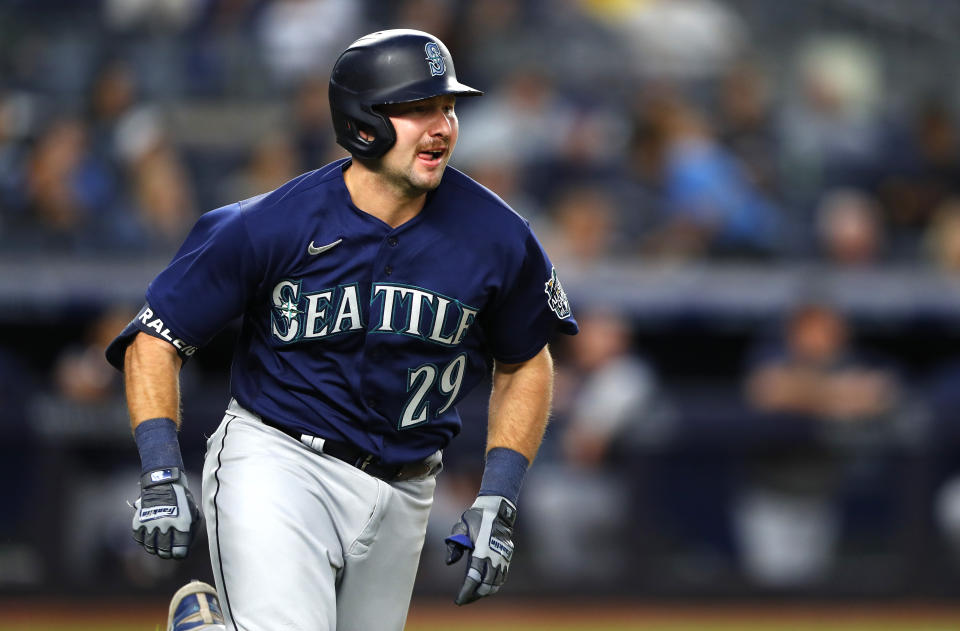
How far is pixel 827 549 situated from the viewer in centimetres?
789

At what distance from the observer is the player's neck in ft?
11.8

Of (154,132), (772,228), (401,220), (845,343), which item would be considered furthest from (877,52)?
(401,220)

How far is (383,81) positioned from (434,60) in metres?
0.14

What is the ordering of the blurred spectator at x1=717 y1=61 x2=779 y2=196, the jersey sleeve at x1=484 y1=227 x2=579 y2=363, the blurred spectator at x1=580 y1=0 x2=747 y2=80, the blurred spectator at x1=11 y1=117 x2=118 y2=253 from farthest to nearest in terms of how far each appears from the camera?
the blurred spectator at x1=580 y1=0 x2=747 y2=80 → the blurred spectator at x1=717 y1=61 x2=779 y2=196 → the blurred spectator at x1=11 y1=117 x2=118 y2=253 → the jersey sleeve at x1=484 y1=227 x2=579 y2=363

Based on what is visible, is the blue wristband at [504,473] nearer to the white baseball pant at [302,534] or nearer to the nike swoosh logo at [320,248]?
the white baseball pant at [302,534]

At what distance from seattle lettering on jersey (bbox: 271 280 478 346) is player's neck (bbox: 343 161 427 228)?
0.60ft

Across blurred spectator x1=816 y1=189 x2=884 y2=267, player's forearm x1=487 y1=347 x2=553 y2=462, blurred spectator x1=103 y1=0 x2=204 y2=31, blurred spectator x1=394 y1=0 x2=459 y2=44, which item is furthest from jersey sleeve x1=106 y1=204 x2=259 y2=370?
blurred spectator x1=103 y1=0 x2=204 y2=31

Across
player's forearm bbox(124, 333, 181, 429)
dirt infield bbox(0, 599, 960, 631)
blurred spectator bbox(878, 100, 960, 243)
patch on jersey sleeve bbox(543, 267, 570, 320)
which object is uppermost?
patch on jersey sleeve bbox(543, 267, 570, 320)

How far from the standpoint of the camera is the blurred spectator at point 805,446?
7797mm

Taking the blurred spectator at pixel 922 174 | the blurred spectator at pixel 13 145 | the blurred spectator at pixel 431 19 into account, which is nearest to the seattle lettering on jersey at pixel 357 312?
the blurred spectator at pixel 13 145

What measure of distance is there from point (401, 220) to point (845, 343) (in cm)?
537

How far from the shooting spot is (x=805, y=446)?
7.81m

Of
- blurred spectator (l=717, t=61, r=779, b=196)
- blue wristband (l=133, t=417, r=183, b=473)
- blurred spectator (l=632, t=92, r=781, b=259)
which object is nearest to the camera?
blue wristband (l=133, t=417, r=183, b=473)

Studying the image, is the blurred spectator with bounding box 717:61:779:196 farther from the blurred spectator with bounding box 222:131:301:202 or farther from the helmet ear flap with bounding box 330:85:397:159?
the helmet ear flap with bounding box 330:85:397:159
